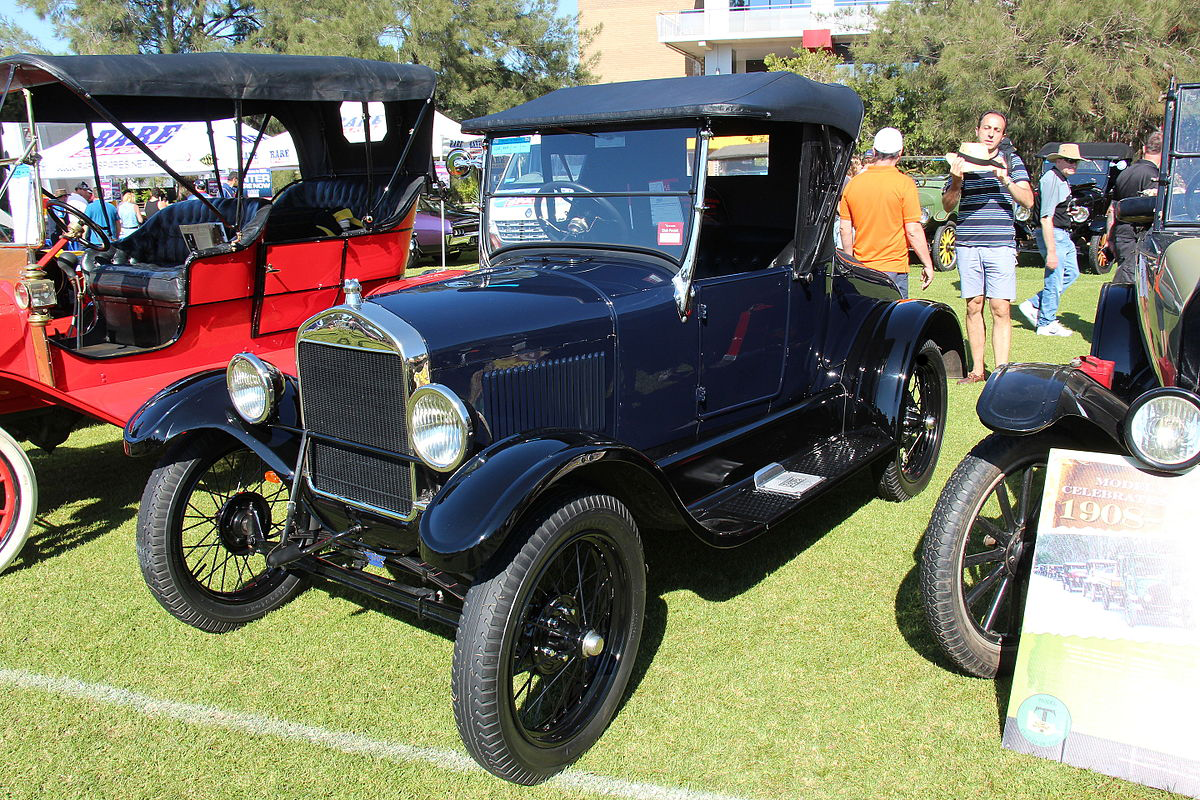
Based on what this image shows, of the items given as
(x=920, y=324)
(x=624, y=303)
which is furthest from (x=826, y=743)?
(x=920, y=324)

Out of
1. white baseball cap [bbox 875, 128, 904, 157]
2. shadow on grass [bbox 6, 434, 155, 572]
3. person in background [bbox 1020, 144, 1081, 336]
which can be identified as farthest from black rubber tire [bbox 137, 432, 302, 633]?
person in background [bbox 1020, 144, 1081, 336]

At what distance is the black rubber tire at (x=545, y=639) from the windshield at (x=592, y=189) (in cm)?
127

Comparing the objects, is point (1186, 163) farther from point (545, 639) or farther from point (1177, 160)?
point (545, 639)

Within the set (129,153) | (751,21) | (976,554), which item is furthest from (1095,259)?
(751,21)

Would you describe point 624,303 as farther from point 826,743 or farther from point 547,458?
point 826,743

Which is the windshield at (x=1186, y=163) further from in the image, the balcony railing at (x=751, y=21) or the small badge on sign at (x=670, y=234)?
the balcony railing at (x=751, y=21)

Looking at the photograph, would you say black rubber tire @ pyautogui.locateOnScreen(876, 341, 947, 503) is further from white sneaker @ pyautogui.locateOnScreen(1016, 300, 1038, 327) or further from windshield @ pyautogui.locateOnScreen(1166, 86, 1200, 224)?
white sneaker @ pyautogui.locateOnScreen(1016, 300, 1038, 327)

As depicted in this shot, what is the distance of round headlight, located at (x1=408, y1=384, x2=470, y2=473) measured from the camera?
8.77 ft

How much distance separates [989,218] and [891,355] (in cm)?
257

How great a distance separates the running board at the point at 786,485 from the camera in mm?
3367

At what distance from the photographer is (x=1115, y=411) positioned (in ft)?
8.71

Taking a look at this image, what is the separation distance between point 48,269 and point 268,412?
3.73m

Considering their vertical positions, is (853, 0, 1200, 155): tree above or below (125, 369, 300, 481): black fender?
above

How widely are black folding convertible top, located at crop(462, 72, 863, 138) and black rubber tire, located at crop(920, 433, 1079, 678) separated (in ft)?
5.05
